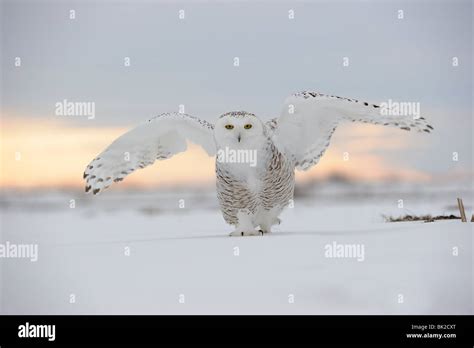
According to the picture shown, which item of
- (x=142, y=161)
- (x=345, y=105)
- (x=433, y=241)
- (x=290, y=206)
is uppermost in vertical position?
(x=345, y=105)

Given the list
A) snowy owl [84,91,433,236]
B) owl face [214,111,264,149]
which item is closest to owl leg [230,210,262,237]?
snowy owl [84,91,433,236]

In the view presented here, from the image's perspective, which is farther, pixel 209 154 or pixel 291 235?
pixel 209 154

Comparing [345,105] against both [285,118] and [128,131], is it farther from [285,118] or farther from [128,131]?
[128,131]

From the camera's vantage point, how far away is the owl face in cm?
385

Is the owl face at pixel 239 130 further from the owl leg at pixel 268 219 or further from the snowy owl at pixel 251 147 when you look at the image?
the owl leg at pixel 268 219

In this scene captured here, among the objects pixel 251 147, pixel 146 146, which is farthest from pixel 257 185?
pixel 146 146

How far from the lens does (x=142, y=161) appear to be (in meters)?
4.61

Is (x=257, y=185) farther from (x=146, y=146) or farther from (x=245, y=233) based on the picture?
(x=146, y=146)

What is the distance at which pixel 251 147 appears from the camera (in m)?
4.00

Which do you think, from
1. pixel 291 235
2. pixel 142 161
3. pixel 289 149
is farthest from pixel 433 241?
pixel 142 161

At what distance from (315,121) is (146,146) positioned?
4.21 ft

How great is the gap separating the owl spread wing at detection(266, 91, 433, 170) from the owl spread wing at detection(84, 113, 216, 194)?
0.55m

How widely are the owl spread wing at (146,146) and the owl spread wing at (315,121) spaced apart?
547 millimetres
